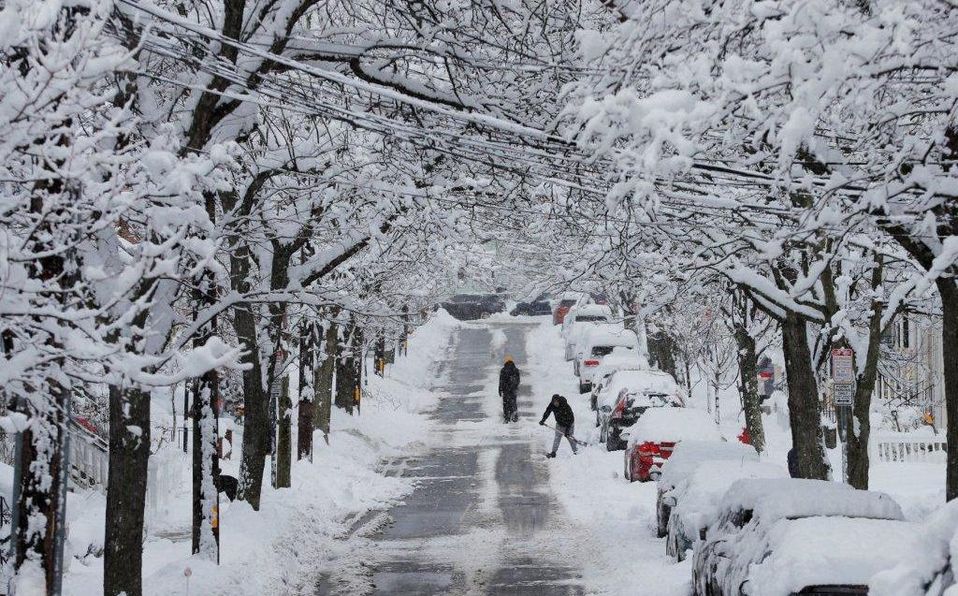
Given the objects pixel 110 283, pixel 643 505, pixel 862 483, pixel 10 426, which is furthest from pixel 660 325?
pixel 10 426

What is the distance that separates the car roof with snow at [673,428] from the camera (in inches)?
896

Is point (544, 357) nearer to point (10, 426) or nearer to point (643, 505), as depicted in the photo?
point (643, 505)

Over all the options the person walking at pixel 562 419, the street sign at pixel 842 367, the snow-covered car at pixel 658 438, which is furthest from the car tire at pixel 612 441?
the street sign at pixel 842 367

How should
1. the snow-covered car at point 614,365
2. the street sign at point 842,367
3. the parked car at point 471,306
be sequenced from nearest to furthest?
the street sign at point 842,367
the snow-covered car at point 614,365
the parked car at point 471,306

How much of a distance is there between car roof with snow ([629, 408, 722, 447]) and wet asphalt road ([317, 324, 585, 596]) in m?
2.08

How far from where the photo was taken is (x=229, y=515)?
55.4 ft

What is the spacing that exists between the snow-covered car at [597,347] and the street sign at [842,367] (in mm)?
26149

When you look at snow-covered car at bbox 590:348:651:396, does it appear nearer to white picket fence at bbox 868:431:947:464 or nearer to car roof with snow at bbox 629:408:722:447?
white picket fence at bbox 868:431:947:464

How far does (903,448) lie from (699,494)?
42.6 ft

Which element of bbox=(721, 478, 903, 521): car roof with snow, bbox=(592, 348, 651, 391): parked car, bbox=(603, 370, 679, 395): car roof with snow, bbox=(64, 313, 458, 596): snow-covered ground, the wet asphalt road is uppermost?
bbox=(592, 348, 651, 391): parked car

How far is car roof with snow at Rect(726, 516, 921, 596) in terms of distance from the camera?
809 cm

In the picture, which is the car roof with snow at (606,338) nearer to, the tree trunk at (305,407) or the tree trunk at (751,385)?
the tree trunk at (751,385)

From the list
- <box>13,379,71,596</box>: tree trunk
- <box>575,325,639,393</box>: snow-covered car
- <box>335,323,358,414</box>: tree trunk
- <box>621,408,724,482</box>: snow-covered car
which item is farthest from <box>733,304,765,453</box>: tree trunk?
<box>13,379,71,596</box>: tree trunk

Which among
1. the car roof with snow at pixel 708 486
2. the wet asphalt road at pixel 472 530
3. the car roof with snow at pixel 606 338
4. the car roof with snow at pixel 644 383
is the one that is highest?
the car roof with snow at pixel 606 338
